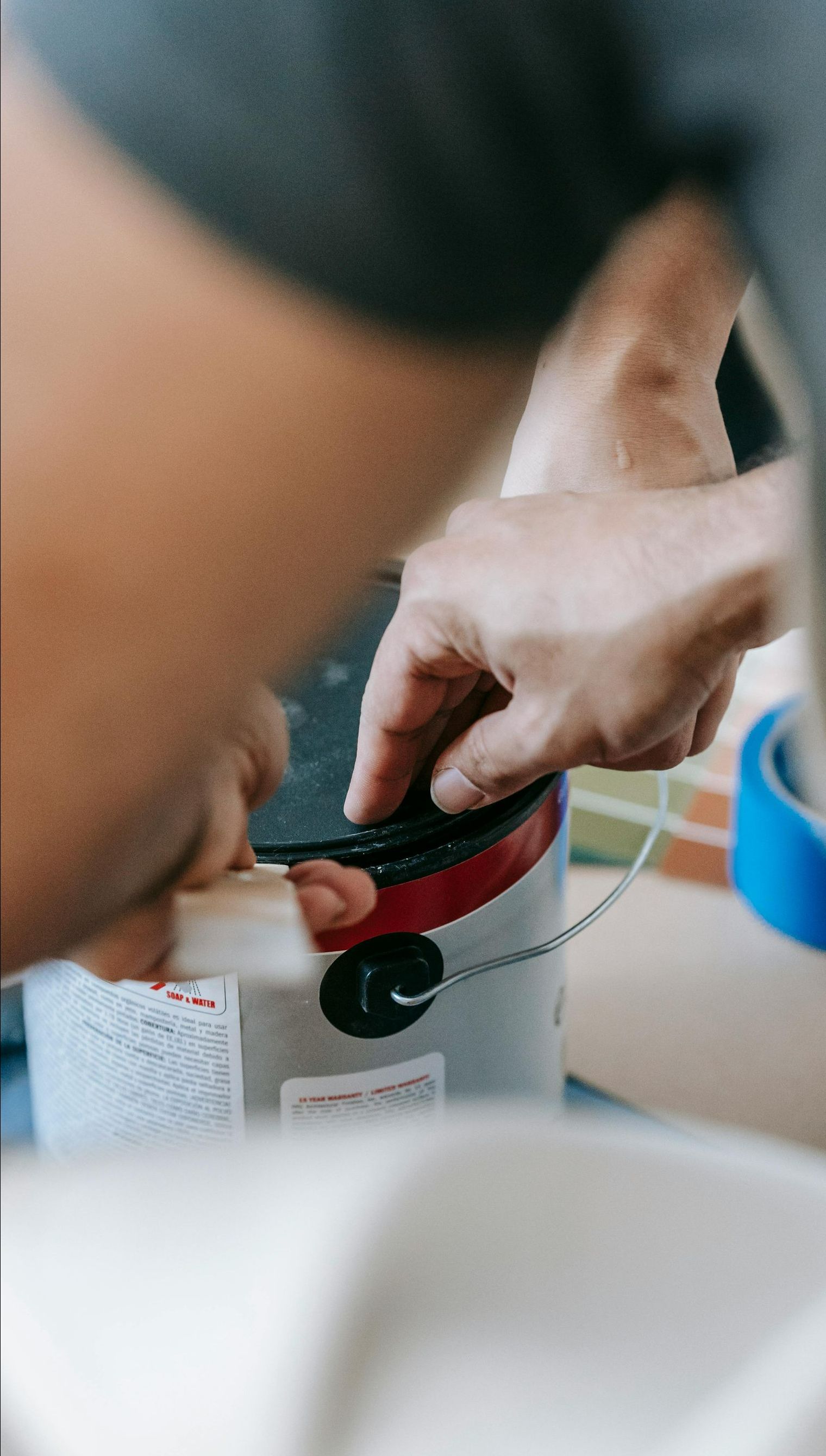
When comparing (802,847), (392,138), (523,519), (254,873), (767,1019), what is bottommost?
(767,1019)

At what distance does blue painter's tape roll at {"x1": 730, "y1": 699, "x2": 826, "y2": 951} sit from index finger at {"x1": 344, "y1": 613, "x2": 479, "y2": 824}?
1.15 feet

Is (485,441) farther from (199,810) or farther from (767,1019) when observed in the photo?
(767,1019)

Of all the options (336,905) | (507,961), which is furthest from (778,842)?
(336,905)

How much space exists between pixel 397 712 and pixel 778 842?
425mm

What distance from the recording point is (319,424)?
31cm

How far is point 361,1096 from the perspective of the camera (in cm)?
57

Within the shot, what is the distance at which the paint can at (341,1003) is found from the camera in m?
0.54

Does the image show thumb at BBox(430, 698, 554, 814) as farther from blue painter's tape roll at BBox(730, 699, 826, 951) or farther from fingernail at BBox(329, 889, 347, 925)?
blue painter's tape roll at BBox(730, 699, 826, 951)

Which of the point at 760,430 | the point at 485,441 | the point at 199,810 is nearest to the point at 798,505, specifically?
the point at 485,441

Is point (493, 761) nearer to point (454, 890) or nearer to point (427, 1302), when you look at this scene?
point (454, 890)

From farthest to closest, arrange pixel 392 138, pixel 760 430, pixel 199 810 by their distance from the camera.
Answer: pixel 760 430, pixel 199 810, pixel 392 138

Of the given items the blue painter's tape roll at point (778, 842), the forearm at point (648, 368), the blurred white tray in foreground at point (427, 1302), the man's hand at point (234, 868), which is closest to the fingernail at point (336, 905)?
the man's hand at point (234, 868)

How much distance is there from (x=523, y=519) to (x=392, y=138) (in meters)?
0.19

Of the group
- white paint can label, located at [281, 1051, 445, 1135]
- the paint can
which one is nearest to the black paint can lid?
the paint can
